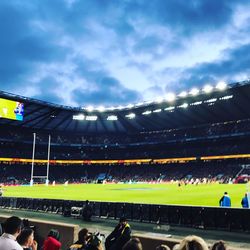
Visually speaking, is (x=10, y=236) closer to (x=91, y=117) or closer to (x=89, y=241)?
(x=89, y=241)

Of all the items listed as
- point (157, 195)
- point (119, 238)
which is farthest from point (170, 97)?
point (119, 238)

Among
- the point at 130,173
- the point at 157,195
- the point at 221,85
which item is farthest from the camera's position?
the point at 130,173

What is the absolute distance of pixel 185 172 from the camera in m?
81.8

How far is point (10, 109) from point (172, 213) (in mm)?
53570

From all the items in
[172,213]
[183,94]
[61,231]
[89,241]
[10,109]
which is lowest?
[61,231]

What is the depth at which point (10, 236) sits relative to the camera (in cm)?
565

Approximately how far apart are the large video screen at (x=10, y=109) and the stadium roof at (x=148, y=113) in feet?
23.5

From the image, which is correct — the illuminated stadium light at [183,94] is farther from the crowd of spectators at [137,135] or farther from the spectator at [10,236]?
the spectator at [10,236]

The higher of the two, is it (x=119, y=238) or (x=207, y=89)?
(x=207, y=89)

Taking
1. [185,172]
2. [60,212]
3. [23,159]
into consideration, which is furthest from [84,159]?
[60,212]

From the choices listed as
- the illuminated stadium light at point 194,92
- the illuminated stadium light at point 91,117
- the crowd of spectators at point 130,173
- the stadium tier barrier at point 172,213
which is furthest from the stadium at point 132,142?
the stadium tier barrier at point 172,213

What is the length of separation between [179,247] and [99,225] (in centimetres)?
1696

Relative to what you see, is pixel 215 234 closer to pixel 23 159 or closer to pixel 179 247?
pixel 179 247

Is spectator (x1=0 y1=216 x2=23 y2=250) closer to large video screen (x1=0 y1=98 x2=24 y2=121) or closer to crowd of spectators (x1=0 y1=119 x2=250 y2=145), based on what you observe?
large video screen (x1=0 y1=98 x2=24 y2=121)
